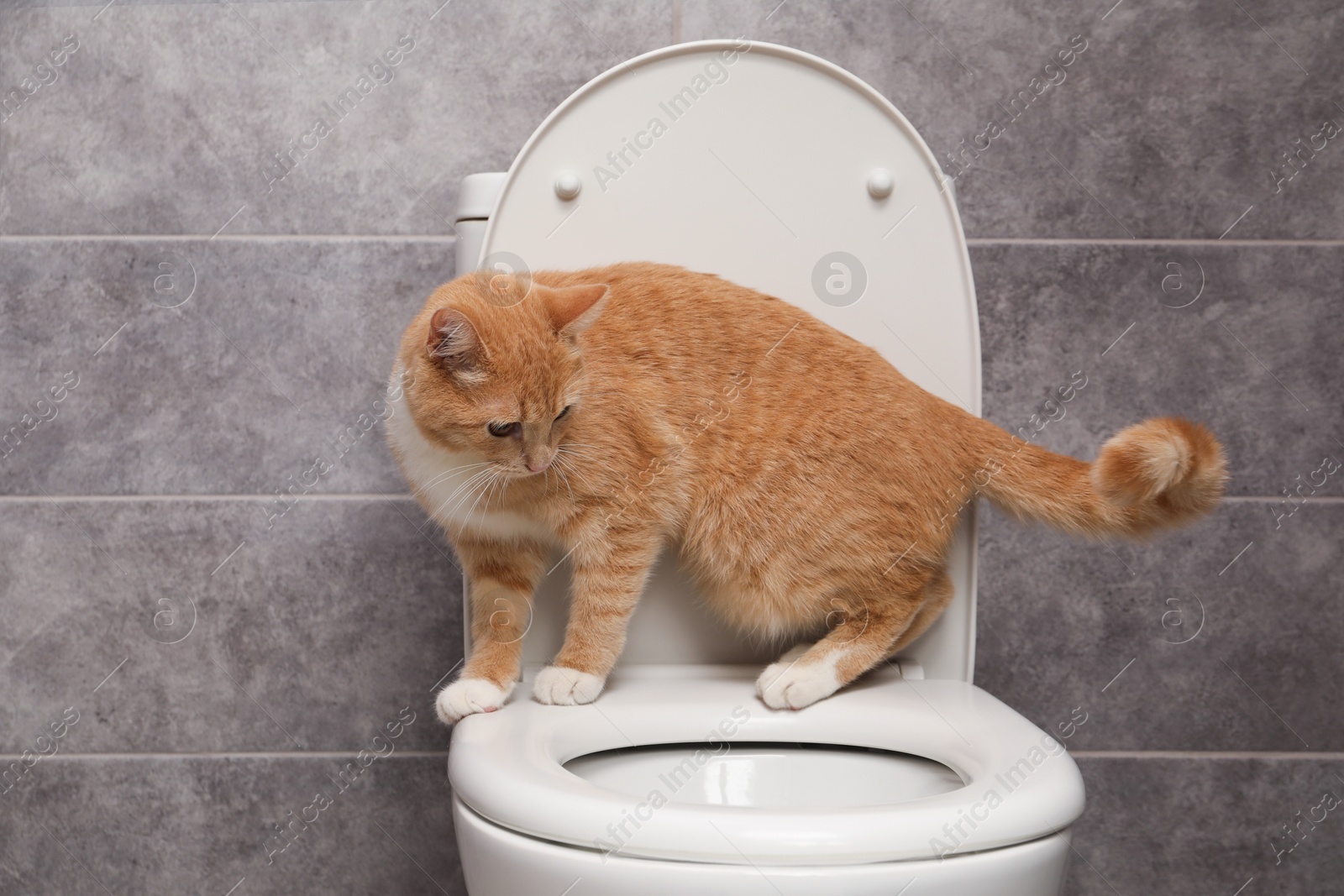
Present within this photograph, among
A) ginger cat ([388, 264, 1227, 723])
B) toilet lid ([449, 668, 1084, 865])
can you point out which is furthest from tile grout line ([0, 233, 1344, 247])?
toilet lid ([449, 668, 1084, 865])

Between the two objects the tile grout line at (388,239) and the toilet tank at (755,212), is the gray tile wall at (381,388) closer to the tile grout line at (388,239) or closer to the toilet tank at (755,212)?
the tile grout line at (388,239)

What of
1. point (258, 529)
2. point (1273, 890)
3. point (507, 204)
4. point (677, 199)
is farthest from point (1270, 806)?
point (258, 529)

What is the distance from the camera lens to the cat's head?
35.6 inches

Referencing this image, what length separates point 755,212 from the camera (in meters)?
1.07

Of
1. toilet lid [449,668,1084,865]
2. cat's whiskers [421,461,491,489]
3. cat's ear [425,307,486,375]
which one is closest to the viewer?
toilet lid [449,668,1084,865]

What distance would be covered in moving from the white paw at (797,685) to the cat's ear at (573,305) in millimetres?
400

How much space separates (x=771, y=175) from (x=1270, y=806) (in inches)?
45.9

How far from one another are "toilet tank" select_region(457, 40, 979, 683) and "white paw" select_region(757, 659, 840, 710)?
13 centimetres

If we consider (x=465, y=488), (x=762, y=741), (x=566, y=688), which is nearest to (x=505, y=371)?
(x=465, y=488)

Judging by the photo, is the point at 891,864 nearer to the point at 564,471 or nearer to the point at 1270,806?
the point at 564,471

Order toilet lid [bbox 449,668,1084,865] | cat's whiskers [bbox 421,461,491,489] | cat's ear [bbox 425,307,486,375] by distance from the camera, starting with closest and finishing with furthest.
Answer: toilet lid [bbox 449,668,1084,865]
cat's ear [bbox 425,307,486,375]
cat's whiskers [bbox 421,461,491,489]
